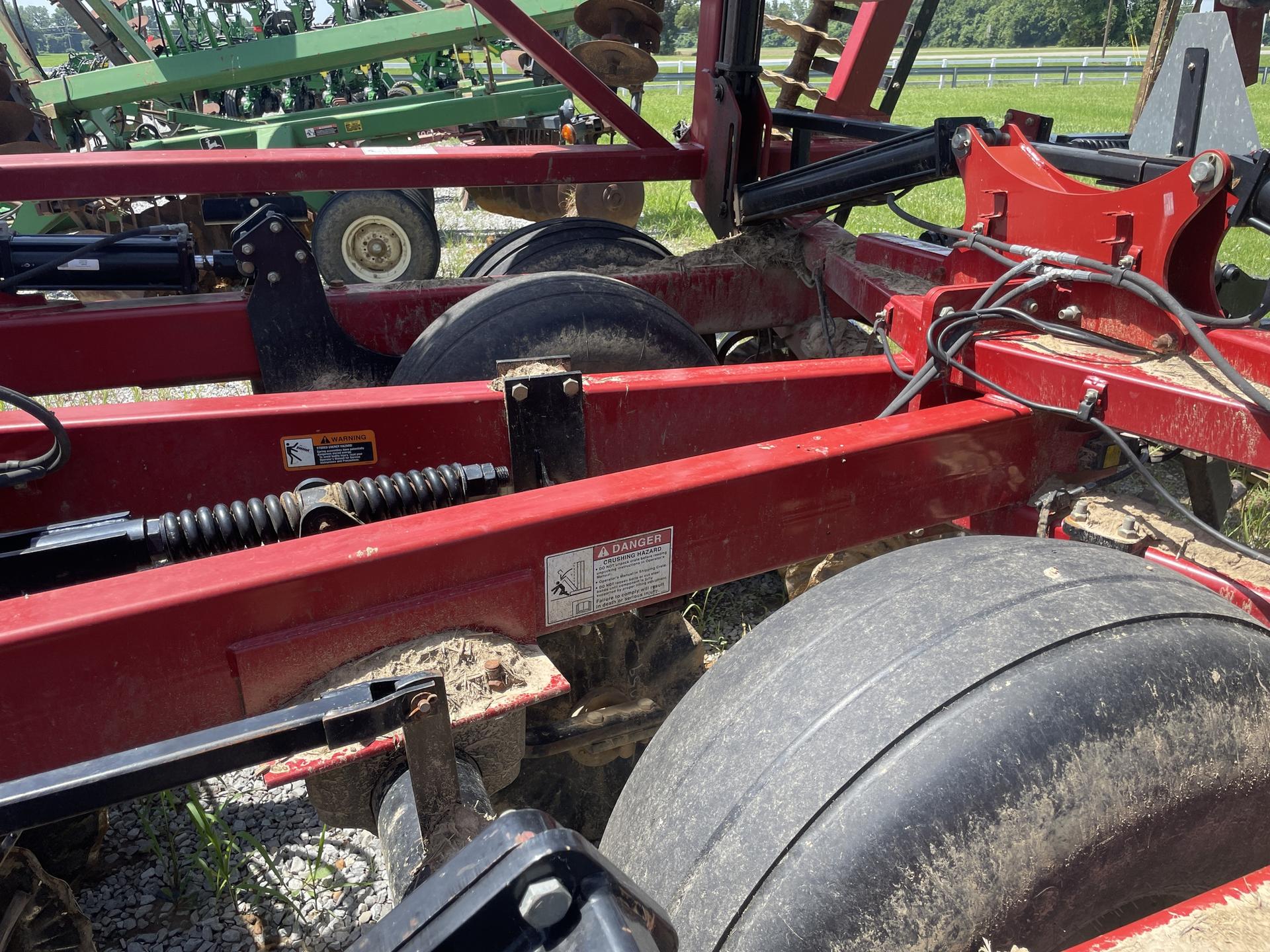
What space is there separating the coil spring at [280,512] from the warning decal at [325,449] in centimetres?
25

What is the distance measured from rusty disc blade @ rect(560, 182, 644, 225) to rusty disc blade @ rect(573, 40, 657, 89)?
1.94 m

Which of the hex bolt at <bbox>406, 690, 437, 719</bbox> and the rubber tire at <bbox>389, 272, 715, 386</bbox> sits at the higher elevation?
the hex bolt at <bbox>406, 690, 437, 719</bbox>

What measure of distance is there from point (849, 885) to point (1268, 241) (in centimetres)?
1080

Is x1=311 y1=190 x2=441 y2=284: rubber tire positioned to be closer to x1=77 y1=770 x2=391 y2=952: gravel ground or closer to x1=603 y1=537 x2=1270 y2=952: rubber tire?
x1=77 y1=770 x2=391 y2=952: gravel ground

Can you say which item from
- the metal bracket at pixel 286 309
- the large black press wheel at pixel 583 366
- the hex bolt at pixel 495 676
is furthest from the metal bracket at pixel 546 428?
the metal bracket at pixel 286 309

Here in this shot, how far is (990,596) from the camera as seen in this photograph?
1.34 meters

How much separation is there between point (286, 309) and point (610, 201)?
542cm

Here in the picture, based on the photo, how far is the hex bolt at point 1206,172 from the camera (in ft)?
5.79

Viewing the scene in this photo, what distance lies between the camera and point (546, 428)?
206 centimetres

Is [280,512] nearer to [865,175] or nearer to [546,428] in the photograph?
[546,428]

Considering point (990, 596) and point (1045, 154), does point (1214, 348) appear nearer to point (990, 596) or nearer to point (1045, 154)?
point (990, 596)

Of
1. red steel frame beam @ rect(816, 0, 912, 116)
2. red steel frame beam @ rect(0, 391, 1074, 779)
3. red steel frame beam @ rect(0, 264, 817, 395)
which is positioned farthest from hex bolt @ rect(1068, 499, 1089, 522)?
red steel frame beam @ rect(816, 0, 912, 116)

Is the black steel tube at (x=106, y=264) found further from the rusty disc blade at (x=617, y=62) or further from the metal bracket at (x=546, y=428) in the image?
the rusty disc blade at (x=617, y=62)

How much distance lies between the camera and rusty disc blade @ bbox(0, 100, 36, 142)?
7332 millimetres
